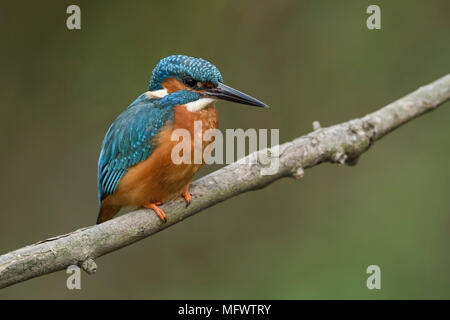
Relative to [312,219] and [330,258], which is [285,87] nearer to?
[312,219]

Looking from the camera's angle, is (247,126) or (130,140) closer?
(130,140)

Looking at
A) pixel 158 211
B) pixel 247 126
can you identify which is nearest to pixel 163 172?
pixel 158 211

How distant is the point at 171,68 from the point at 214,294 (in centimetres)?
221

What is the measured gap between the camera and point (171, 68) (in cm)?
251

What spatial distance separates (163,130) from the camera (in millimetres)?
2492

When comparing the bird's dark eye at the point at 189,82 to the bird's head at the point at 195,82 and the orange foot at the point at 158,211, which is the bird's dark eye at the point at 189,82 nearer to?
the bird's head at the point at 195,82

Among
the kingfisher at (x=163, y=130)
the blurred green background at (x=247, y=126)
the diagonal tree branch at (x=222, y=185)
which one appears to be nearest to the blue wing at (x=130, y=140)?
the kingfisher at (x=163, y=130)

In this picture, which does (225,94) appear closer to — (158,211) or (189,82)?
(189,82)

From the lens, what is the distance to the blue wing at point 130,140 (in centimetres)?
250

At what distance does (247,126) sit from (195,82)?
2.12 metres

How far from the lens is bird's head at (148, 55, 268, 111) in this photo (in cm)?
247

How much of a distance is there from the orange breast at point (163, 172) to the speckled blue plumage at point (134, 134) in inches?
1.1

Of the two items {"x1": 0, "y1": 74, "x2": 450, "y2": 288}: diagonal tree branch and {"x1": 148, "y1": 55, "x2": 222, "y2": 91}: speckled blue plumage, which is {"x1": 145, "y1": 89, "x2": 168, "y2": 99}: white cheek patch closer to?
{"x1": 148, "y1": 55, "x2": 222, "y2": 91}: speckled blue plumage

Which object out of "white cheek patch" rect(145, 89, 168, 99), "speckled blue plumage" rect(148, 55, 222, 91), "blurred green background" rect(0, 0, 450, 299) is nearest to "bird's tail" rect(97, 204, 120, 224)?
"white cheek patch" rect(145, 89, 168, 99)
